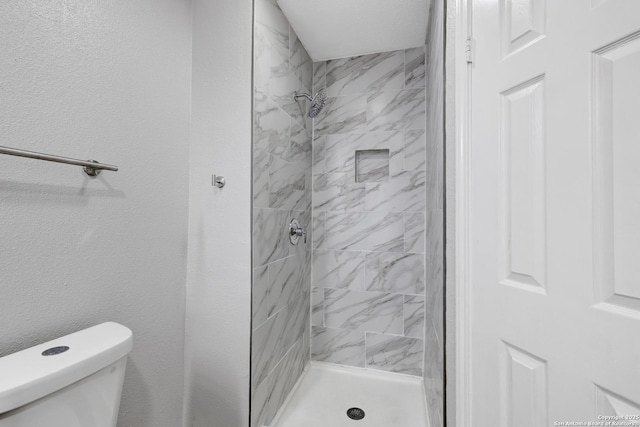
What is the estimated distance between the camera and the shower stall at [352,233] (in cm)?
160

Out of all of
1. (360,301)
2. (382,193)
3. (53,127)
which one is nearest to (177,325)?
(53,127)

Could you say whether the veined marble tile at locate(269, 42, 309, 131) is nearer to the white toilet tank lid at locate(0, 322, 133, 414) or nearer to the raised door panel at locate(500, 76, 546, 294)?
the raised door panel at locate(500, 76, 546, 294)

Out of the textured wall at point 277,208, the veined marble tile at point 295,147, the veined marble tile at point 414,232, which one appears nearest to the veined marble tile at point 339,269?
the textured wall at point 277,208

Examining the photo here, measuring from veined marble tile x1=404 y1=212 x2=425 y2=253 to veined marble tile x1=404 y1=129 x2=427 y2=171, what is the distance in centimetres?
34

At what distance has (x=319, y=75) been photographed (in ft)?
7.04

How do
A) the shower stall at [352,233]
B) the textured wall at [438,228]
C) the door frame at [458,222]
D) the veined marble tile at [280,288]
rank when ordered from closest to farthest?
the door frame at [458,222]
the textured wall at [438,228]
the veined marble tile at [280,288]
the shower stall at [352,233]

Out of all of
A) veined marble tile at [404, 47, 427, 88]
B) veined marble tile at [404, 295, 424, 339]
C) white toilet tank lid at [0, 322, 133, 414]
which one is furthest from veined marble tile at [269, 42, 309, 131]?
veined marble tile at [404, 295, 424, 339]

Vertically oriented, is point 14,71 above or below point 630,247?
above

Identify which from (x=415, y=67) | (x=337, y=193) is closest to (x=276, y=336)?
(x=337, y=193)

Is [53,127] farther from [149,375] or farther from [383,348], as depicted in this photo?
[383,348]

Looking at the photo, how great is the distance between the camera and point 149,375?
3.75ft

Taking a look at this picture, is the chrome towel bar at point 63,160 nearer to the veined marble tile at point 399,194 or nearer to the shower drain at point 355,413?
the veined marble tile at point 399,194

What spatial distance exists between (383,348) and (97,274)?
5.86 ft

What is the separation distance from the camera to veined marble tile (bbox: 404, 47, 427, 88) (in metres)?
1.94
